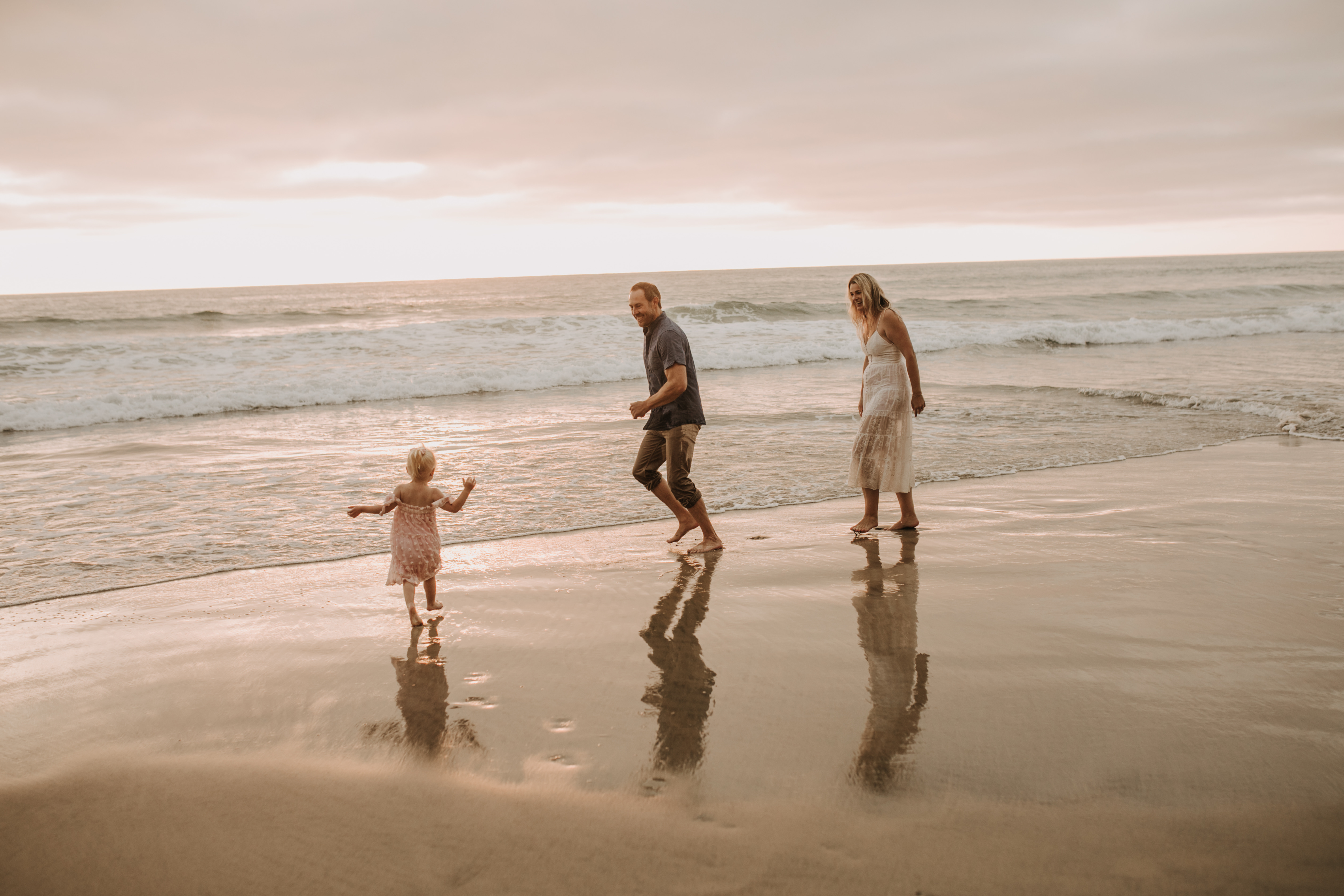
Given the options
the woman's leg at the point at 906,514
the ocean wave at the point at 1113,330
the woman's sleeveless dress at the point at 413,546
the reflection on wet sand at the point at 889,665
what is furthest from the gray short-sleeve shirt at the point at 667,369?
the ocean wave at the point at 1113,330

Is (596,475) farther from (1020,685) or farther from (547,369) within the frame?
(547,369)

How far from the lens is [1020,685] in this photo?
3.56m

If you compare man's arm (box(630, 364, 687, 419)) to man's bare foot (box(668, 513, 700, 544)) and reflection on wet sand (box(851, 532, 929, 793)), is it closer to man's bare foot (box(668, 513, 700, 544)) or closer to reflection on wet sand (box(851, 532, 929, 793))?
man's bare foot (box(668, 513, 700, 544))

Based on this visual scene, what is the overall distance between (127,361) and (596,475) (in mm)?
16401

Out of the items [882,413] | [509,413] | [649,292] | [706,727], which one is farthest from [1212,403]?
[706,727]

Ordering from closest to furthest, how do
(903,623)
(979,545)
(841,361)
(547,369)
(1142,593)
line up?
(903,623) → (1142,593) → (979,545) → (547,369) → (841,361)

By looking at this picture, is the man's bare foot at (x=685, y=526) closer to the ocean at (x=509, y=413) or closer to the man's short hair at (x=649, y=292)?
the ocean at (x=509, y=413)

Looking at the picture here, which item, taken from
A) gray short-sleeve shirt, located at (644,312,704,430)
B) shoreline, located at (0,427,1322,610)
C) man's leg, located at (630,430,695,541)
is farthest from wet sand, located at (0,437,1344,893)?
gray short-sleeve shirt, located at (644,312,704,430)

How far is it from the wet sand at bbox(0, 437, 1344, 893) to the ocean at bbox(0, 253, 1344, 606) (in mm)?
1503

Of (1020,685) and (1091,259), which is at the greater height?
(1091,259)

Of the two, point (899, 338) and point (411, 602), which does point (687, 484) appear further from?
point (411, 602)

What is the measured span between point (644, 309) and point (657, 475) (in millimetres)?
1198

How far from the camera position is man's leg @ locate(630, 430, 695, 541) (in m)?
6.02

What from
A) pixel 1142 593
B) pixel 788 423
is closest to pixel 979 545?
pixel 1142 593
